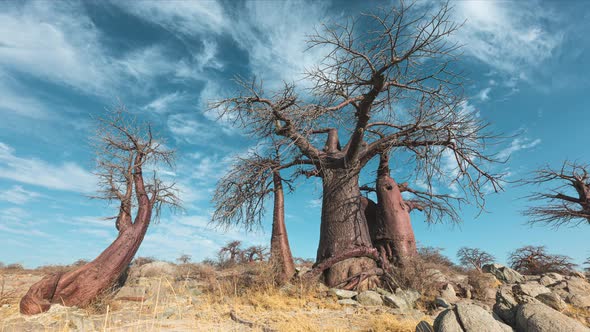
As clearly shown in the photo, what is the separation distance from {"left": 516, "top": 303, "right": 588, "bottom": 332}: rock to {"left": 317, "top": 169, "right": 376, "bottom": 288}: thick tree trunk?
3.42 meters

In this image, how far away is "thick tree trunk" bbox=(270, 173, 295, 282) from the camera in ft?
23.6

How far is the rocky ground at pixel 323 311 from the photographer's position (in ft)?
11.6

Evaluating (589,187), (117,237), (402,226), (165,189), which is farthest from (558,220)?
(117,237)

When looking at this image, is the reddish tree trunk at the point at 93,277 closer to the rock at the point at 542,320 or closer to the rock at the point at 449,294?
the rock at the point at 449,294

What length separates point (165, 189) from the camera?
8258mm

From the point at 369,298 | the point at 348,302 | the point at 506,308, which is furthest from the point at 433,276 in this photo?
the point at 506,308

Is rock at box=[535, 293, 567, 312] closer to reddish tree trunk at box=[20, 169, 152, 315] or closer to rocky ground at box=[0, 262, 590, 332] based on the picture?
rocky ground at box=[0, 262, 590, 332]

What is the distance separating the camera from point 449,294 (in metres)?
6.38

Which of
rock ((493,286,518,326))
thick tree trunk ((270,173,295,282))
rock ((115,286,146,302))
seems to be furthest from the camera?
thick tree trunk ((270,173,295,282))

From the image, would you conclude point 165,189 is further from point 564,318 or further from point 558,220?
point 558,220

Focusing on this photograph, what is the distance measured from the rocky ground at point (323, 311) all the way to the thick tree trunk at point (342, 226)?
638mm

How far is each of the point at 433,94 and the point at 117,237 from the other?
7.02 m

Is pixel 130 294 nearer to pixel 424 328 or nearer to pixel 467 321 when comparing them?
pixel 424 328

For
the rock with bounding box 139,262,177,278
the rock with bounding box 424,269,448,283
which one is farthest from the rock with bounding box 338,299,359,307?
the rock with bounding box 139,262,177,278
